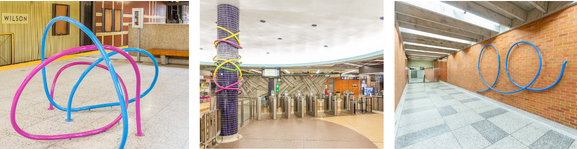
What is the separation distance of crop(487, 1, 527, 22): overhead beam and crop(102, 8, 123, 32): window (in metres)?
9.27

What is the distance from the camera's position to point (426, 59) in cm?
279

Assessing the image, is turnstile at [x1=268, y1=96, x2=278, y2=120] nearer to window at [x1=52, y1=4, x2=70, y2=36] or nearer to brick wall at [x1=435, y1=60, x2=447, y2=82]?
brick wall at [x1=435, y1=60, x2=447, y2=82]

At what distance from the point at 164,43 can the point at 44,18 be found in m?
2.69

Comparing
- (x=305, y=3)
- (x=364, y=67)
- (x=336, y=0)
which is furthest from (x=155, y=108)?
(x=364, y=67)

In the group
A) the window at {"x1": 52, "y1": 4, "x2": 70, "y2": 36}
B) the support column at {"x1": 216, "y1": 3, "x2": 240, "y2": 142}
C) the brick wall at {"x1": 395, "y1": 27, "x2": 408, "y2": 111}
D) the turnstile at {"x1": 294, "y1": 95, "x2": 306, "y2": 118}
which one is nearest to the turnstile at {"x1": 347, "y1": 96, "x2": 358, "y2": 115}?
the turnstile at {"x1": 294, "y1": 95, "x2": 306, "y2": 118}

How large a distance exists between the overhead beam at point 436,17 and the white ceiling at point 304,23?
2.16 feet

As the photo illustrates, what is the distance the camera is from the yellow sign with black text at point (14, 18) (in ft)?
15.9

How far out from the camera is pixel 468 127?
2.38 metres

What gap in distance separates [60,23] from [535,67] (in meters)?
9.82

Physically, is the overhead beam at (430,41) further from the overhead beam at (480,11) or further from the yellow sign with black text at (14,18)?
the yellow sign with black text at (14,18)

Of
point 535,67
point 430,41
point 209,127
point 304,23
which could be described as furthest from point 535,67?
point 209,127

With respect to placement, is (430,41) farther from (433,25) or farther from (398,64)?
(398,64)

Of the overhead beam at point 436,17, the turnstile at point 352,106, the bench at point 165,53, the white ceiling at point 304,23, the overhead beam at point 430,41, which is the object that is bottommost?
the turnstile at point 352,106

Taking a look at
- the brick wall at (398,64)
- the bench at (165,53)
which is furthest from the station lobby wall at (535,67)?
the bench at (165,53)
